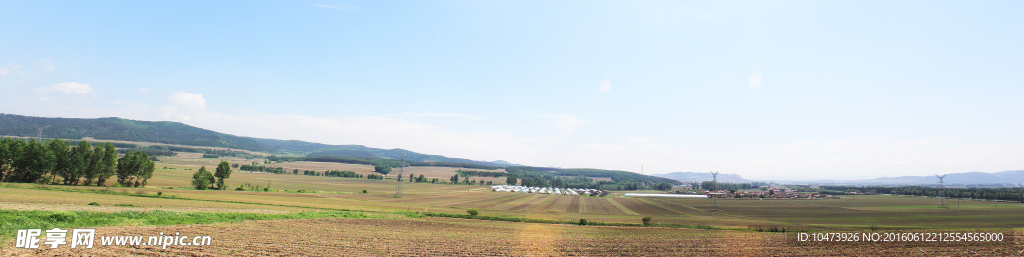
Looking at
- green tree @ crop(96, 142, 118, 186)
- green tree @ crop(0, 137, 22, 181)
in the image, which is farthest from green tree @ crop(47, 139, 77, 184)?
green tree @ crop(0, 137, 22, 181)

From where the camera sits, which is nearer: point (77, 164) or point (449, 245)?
point (449, 245)

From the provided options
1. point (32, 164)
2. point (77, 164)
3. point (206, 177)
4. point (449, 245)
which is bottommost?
point (206, 177)

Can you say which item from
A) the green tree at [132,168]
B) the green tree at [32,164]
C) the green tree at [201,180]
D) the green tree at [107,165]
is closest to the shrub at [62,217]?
the green tree at [32,164]

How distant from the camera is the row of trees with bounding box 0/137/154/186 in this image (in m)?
60.7

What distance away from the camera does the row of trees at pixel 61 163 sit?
2391 inches

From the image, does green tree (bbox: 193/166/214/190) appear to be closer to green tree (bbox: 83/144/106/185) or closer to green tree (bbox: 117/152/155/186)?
green tree (bbox: 117/152/155/186)

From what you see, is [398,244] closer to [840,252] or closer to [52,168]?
[840,252]

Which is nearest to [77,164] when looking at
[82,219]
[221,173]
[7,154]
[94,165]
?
[94,165]

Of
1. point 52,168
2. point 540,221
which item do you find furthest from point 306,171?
point 540,221

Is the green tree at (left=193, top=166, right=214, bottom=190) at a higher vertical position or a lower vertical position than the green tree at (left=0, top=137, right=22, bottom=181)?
lower

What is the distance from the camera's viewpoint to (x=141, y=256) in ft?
51.9

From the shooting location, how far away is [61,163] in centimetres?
6419

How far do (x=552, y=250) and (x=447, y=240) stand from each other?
282 inches

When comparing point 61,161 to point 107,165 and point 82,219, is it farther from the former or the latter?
point 82,219
